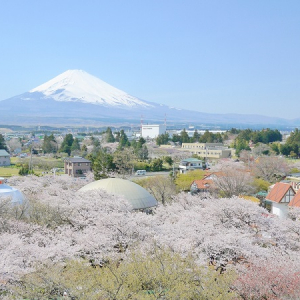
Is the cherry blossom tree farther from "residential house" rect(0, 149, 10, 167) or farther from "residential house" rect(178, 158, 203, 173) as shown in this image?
"residential house" rect(0, 149, 10, 167)

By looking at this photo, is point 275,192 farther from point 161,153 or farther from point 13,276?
point 161,153

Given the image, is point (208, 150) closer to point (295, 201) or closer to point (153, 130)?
point (295, 201)

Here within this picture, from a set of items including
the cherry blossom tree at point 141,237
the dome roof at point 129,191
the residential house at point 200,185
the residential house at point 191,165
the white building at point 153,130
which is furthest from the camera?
the white building at point 153,130

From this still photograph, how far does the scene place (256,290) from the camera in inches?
303

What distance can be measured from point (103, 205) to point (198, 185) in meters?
14.7

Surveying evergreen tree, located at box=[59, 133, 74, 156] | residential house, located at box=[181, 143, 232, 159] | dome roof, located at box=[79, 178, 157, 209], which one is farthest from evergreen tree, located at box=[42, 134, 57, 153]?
dome roof, located at box=[79, 178, 157, 209]

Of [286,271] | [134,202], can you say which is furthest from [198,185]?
[286,271]

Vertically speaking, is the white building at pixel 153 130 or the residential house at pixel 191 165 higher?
the residential house at pixel 191 165

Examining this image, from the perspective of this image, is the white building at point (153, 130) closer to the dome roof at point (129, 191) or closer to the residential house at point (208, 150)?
the residential house at point (208, 150)

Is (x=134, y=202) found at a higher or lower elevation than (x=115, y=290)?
lower

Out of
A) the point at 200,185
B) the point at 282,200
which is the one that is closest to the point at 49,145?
the point at 200,185

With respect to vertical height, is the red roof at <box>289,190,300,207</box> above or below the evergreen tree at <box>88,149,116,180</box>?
above

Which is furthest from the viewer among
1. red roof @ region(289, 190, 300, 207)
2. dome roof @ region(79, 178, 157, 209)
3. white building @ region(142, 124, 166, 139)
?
white building @ region(142, 124, 166, 139)

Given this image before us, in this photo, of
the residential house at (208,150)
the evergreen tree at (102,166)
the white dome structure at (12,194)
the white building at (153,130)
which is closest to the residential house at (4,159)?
the evergreen tree at (102,166)
